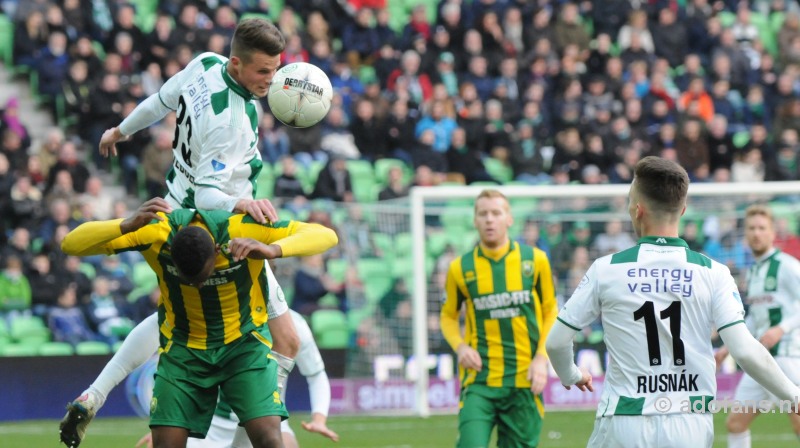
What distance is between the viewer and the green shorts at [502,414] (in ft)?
27.5

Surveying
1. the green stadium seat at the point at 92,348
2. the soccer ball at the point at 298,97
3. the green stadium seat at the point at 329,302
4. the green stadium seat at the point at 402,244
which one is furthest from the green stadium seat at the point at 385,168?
the soccer ball at the point at 298,97

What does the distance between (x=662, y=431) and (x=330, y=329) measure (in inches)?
432

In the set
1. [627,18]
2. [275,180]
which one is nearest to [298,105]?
[275,180]

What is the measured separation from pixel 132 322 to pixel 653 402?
11.1 meters

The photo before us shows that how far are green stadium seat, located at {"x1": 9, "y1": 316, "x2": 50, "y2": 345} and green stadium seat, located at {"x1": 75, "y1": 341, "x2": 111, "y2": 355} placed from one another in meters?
0.43

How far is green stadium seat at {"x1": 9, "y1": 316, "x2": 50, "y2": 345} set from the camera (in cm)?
1525

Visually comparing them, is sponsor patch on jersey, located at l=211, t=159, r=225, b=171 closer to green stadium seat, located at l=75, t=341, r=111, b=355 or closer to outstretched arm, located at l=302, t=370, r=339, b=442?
outstretched arm, located at l=302, t=370, r=339, b=442

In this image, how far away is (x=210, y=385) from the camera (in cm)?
647

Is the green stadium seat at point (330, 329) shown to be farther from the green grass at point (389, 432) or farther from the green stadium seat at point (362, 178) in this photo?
the green stadium seat at point (362, 178)

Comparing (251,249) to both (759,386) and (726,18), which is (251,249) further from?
(726,18)

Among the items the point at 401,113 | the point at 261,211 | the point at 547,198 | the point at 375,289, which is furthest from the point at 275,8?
the point at 261,211

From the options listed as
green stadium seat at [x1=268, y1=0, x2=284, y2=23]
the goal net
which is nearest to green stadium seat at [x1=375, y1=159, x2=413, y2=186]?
Answer: the goal net

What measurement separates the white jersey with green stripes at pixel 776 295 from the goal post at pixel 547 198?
4.55m

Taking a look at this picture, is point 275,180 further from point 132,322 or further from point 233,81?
point 233,81
